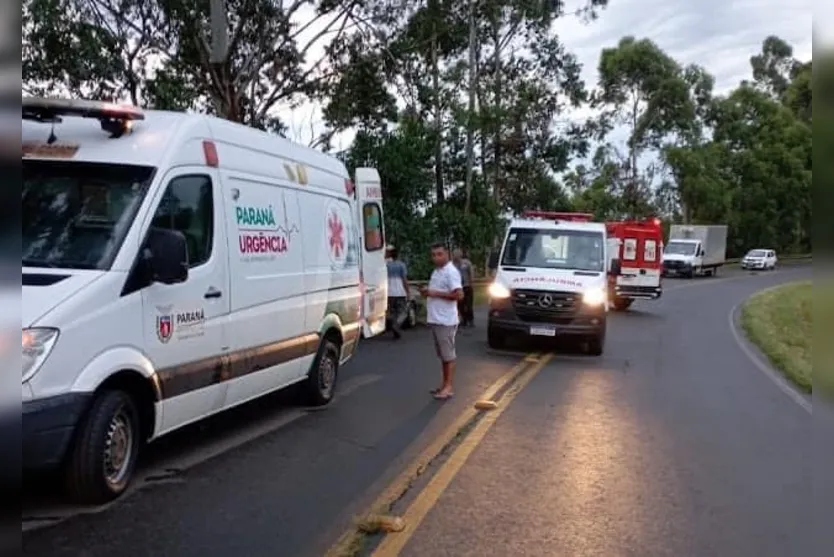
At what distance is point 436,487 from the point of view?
6520 mm

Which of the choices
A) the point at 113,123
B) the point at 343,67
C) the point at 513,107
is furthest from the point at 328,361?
the point at 513,107

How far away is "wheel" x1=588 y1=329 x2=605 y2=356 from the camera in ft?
49.1

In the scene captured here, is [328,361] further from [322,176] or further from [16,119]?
[16,119]

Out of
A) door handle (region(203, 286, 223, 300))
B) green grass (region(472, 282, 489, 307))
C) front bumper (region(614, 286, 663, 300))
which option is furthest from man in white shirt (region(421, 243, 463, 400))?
front bumper (region(614, 286, 663, 300))

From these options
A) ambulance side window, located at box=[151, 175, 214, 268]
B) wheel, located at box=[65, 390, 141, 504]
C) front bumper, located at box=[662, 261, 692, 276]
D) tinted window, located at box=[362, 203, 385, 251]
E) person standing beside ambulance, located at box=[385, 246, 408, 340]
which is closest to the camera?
wheel, located at box=[65, 390, 141, 504]

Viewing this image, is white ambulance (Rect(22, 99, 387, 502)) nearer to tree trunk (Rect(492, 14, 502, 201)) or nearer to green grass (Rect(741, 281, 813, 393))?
green grass (Rect(741, 281, 813, 393))

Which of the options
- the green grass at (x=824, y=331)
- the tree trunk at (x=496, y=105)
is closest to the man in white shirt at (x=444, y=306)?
the green grass at (x=824, y=331)

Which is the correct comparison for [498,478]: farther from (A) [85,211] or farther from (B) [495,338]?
(B) [495,338]

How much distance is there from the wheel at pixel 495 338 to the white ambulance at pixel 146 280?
22.4ft

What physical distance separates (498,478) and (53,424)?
3.26 metres

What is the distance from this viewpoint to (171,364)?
642cm

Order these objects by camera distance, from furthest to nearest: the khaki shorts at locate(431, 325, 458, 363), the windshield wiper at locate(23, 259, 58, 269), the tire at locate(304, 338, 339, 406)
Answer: the khaki shorts at locate(431, 325, 458, 363) < the tire at locate(304, 338, 339, 406) < the windshield wiper at locate(23, 259, 58, 269)

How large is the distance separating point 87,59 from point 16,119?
20.0 metres

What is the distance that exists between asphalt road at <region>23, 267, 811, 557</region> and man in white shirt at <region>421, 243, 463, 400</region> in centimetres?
46
